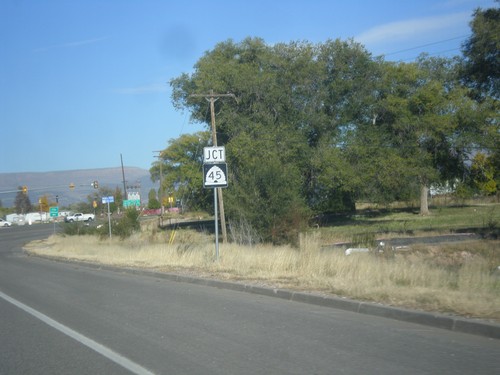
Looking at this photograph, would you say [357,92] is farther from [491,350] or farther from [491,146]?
[491,350]

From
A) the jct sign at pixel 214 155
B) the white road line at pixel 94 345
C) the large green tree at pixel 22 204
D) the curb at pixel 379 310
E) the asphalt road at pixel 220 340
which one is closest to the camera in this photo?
the asphalt road at pixel 220 340

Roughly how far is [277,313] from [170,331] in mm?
2092

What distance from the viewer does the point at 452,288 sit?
9891 mm

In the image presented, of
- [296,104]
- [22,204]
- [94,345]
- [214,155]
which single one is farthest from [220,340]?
[22,204]

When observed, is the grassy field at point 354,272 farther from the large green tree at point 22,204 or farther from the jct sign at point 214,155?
the large green tree at point 22,204

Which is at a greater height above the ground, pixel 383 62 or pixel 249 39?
pixel 249 39

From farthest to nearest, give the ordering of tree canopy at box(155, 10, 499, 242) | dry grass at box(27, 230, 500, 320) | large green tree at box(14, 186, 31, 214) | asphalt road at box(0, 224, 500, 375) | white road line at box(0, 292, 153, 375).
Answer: large green tree at box(14, 186, 31, 214) < tree canopy at box(155, 10, 499, 242) < dry grass at box(27, 230, 500, 320) < white road line at box(0, 292, 153, 375) < asphalt road at box(0, 224, 500, 375)

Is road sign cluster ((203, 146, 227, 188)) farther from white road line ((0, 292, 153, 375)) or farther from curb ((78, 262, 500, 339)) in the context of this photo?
white road line ((0, 292, 153, 375))

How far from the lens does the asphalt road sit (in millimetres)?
6551

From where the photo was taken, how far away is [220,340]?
7.92 meters

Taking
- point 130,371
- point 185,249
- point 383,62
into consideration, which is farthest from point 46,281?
point 383,62

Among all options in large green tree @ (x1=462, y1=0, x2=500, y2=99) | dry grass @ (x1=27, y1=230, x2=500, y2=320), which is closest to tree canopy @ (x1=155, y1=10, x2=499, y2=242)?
large green tree @ (x1=462, y1=0, x2=500, y2=99)

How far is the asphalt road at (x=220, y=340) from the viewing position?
6551 millimetres

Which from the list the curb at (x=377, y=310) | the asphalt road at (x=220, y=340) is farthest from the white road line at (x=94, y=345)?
the curb at (x=377, y=310)
